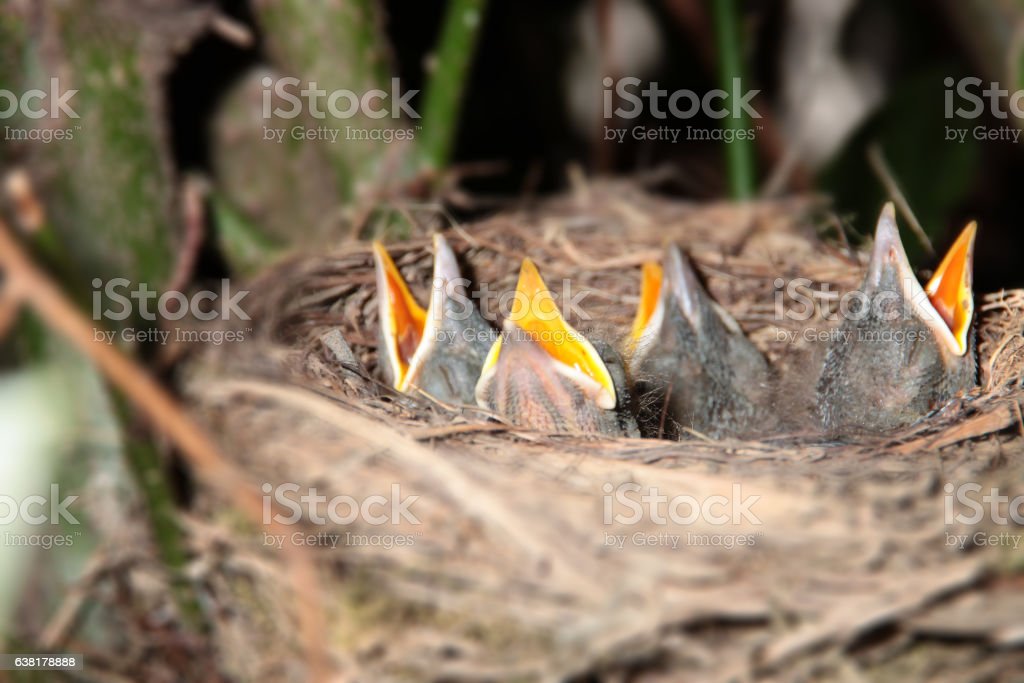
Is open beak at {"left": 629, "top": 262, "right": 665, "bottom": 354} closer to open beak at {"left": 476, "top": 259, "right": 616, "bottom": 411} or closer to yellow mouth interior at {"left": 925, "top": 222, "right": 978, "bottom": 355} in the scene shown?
open beak at {"left": 476, "top": 259, "right": 616, "bottom": 411}

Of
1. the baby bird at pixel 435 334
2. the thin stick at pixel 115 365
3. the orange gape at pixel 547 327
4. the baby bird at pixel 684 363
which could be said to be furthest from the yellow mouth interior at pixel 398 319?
the thin stick at pixel 115 365

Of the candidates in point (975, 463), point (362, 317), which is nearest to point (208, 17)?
point (362, 317)

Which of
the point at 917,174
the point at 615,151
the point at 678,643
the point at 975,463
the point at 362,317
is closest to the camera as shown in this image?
the point at 678,643

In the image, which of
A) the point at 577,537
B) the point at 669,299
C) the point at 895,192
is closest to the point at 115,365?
the point at 577,537

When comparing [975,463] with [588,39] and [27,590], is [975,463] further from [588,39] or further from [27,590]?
[588,39]

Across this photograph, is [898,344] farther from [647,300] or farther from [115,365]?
[115,365]

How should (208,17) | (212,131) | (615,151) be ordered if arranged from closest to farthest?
1. (208,17)
2. (212,131)
3. (615,151)
